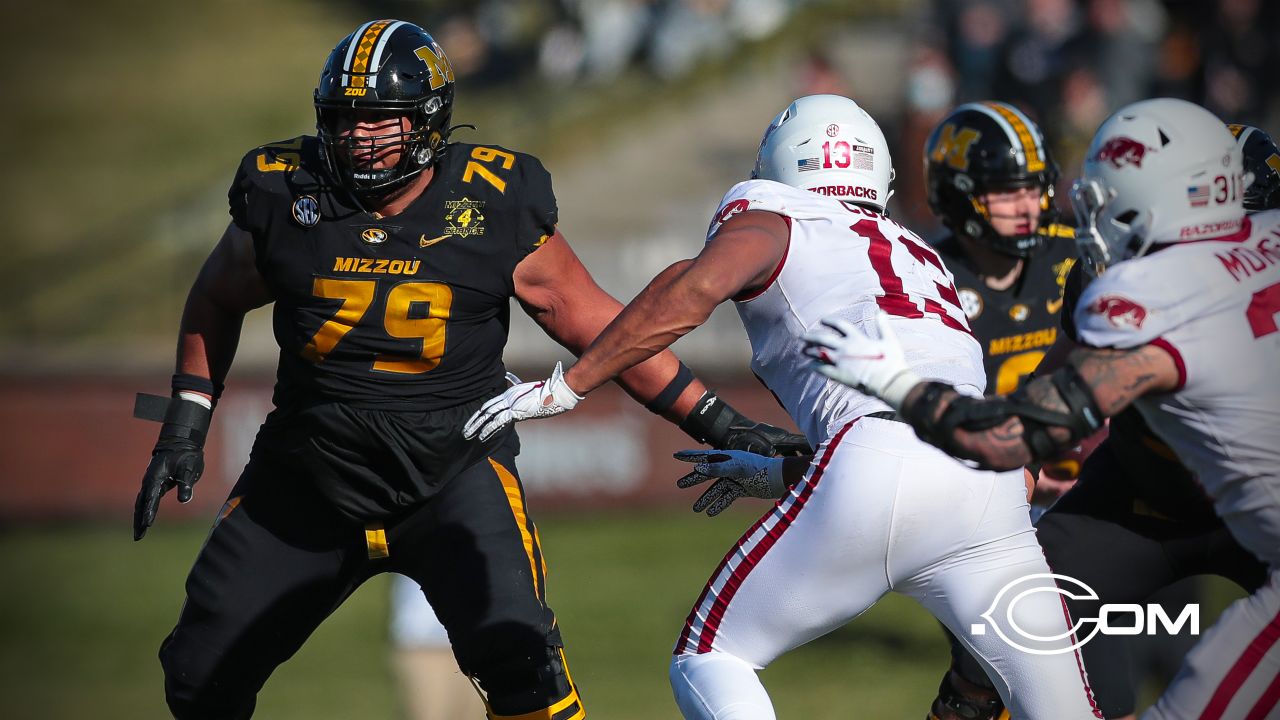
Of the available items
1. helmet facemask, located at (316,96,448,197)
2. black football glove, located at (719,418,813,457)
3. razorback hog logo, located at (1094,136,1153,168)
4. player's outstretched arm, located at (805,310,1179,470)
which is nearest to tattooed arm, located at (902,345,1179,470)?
player's outstretched arm, located at (805,310,1179,470)

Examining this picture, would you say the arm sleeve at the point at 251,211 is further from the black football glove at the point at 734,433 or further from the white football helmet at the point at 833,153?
the white football helmet at the point at 833,153

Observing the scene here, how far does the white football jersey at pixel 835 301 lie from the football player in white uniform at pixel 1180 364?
0.55ft

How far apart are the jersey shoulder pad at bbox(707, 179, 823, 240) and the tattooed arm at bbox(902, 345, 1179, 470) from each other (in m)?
0.77

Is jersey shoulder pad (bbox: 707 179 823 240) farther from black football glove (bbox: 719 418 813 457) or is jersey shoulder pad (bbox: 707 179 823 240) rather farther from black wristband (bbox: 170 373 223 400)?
black wristband (bbox: 170 373 223 400)

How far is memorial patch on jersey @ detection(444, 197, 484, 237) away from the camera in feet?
14.8

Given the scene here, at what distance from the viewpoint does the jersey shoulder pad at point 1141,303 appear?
138 inches

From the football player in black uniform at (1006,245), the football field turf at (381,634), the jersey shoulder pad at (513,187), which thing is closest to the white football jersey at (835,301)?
the jersey shoulder pad at (513,187)

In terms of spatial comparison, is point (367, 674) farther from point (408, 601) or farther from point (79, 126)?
point (79, 126)

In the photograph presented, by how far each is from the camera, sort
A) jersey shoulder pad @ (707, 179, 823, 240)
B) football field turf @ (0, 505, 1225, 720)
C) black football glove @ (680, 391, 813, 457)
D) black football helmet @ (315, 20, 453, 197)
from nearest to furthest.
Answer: jersey shoulder pad @ (707, 179, 823, 240) → black football helmet @ (315, 20, 453, 197) → black football glove @ (680, 391, 813, 457) → football field turf @ (0, 505, 1225, 720)

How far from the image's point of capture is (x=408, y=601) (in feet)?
19.5

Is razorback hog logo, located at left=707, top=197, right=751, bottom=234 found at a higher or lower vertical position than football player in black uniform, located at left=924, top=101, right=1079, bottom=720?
higher

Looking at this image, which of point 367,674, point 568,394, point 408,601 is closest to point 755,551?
point 568,394

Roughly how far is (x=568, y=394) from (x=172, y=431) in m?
1.55

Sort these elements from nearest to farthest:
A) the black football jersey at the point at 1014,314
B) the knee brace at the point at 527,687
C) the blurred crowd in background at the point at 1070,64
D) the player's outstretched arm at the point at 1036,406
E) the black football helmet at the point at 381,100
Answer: the player's outstretched arm at the point at 1036,406, the knee brace at the point at 527,687, the black football helmet at the point at 381,100, the black football jersey at the point at 1014,314, the blurred crowd in background at the point at 1070,64
